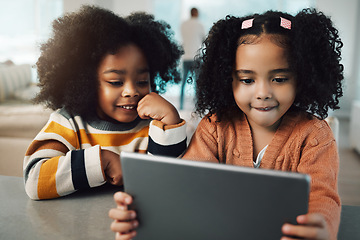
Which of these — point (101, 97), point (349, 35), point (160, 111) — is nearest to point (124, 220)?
point (160, 111)

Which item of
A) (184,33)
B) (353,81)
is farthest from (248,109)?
(353,81)

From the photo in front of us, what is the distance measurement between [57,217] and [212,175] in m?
0.39

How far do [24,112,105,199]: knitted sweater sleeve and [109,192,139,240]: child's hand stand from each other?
A: 0.81ft

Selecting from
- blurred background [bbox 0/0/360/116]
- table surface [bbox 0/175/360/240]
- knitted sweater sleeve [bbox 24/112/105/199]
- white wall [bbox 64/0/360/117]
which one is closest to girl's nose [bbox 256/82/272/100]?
table surface [bbox 0/175/360/240]

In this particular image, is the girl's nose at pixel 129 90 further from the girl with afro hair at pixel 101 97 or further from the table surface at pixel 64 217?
the table surface at pixel 64 217

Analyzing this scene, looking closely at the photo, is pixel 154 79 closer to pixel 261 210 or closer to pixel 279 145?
pixel 279 145

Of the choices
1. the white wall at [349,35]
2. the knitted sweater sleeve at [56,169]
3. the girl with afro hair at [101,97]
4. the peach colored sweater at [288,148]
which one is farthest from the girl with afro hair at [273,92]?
the white wall at [349,35]

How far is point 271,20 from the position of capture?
80cm

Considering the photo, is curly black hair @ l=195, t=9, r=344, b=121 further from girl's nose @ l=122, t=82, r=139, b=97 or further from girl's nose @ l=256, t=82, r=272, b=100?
girl's nose @ l=122, t=82, r=139, b=97

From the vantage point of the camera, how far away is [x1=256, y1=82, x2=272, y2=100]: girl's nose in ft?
2.49

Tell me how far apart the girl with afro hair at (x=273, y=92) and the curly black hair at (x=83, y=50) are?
203mm

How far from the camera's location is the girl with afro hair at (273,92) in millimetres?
766

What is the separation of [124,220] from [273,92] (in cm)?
44

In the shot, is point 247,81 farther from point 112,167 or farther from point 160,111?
point 112,167
